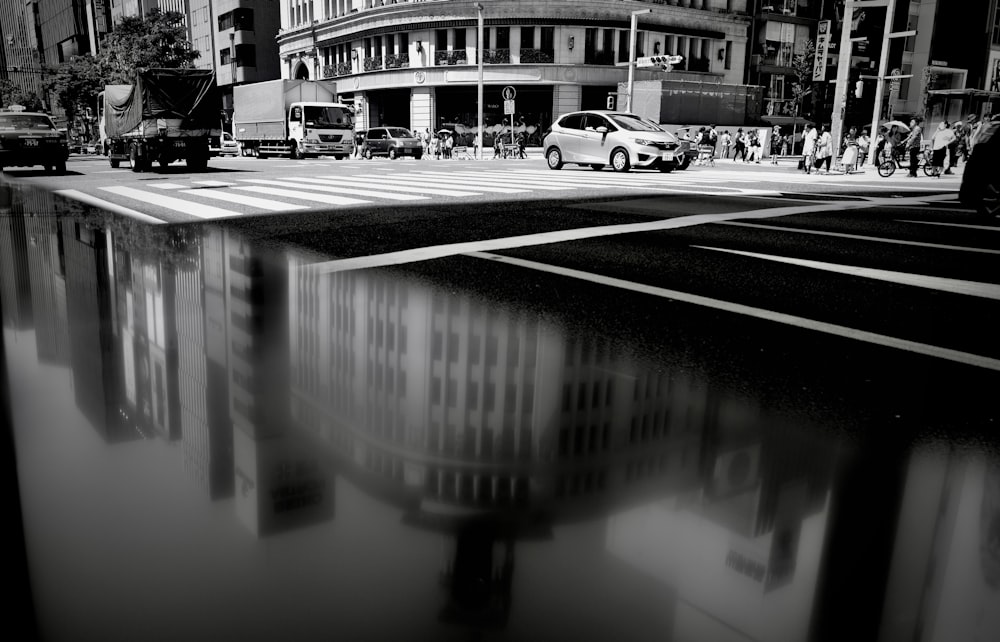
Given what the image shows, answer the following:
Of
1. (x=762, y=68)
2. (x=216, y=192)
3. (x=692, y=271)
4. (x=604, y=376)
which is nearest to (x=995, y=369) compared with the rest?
(x=604, y=376)

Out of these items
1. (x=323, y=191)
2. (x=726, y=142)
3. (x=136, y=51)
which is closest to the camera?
(x=323, y=191)

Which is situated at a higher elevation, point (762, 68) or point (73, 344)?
point (762, 68)

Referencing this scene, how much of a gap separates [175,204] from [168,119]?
12055 mm

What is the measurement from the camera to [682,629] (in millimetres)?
1825

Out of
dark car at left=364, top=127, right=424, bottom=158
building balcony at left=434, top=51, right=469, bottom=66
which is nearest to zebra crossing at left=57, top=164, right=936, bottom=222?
dark car at left=364, top=127, right=424, bottom=158

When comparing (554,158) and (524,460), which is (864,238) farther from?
(554,158)

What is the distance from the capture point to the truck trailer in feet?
117

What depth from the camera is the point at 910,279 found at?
238 inches

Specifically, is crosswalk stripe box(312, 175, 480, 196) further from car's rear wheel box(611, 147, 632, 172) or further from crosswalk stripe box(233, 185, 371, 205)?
car's rear wheel box(611, 147, 632, 172)

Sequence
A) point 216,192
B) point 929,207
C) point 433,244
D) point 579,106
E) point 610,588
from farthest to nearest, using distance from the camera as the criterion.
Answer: point 579,106 < point 216,192 < point 929,207 < point 433,244 < point 610,588

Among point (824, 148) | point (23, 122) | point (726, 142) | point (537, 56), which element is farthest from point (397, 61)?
point (824, 148)

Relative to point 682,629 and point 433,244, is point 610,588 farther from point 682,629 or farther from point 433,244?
point 433,244

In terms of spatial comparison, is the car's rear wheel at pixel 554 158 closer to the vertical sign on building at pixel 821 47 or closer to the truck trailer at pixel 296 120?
the truck trailer at pixel 296 120

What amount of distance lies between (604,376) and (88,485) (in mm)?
2147
